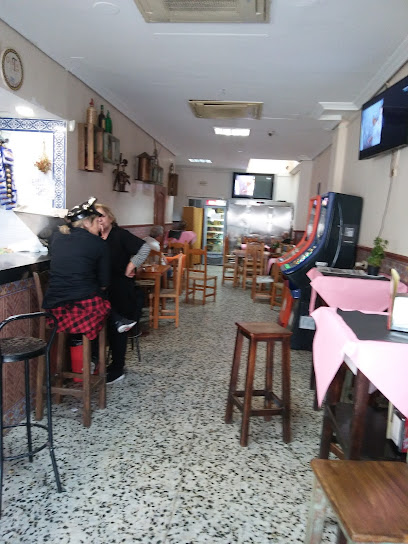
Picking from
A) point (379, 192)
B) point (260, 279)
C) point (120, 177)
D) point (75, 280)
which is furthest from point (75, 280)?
point (260, 279)

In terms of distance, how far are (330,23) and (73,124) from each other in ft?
8.78

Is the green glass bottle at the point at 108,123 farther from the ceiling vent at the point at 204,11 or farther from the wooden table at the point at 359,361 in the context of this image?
the wooden table at the point at 359,361

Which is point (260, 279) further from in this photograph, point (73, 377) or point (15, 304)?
point (15, 304)

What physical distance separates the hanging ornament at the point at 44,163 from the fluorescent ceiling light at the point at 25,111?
383 millimetres

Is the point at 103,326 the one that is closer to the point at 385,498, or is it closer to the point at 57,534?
the point at 57,534

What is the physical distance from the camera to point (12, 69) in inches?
124

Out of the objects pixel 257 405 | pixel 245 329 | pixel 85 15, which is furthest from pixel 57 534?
pixel 85 15

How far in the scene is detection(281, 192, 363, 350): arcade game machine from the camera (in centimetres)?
419

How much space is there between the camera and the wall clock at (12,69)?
3053 millimetres

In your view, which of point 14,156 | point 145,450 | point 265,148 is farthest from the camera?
point 265,148

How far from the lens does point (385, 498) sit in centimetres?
123

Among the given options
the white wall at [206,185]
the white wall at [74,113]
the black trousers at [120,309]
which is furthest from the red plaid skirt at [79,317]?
the white wall at [206,185]

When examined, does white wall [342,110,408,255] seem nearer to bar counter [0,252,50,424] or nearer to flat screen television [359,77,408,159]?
flat screen television [359,77,408,159]

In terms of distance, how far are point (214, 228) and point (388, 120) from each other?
894 cm
